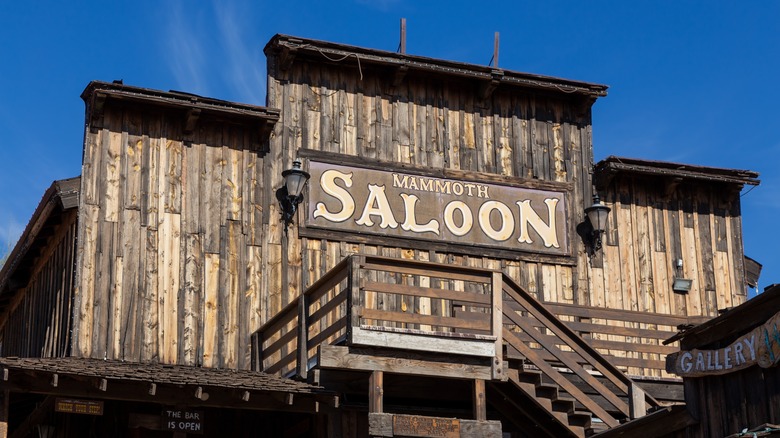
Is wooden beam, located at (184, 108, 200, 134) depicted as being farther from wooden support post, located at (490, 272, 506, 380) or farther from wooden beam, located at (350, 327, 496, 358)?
wooden support post, located at (490, 272, 506, 380)

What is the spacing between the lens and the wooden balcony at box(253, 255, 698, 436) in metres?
15.4

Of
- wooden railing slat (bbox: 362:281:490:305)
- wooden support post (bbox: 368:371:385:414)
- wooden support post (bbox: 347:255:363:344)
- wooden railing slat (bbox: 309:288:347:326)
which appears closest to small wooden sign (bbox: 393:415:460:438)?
wooden support post (bbox: 368:371:385:414)

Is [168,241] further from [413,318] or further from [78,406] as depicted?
[413,318]

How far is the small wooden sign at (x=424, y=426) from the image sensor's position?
1512cm

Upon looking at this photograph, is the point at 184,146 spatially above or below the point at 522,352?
above

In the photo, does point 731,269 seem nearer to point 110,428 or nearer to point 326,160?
point 326,160

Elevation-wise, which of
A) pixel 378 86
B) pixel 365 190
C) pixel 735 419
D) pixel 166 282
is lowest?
pixel 735 419

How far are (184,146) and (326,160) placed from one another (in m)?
2.08

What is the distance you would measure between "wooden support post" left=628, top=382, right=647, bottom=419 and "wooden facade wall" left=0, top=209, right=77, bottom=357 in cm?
730

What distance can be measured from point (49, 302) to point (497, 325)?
23.9 feet

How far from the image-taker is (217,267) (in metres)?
18.0

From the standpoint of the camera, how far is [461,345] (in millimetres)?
15680

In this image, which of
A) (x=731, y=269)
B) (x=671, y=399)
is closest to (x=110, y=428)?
(x=671, y=399)

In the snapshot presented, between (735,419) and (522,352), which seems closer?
(735,419)
